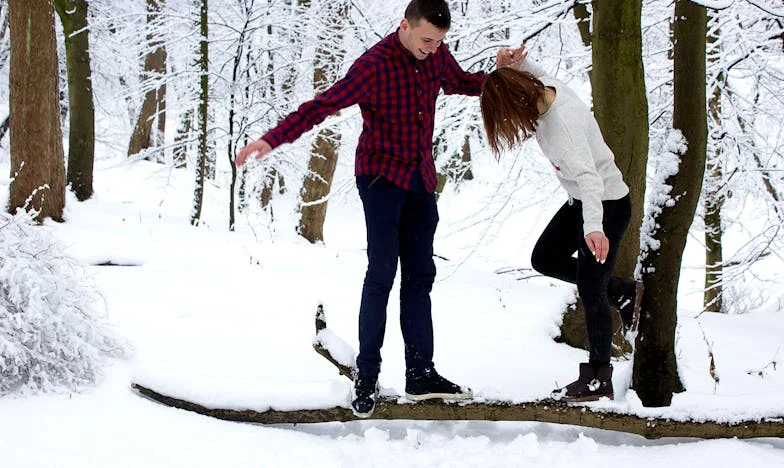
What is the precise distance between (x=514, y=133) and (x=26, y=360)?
2.42 meters

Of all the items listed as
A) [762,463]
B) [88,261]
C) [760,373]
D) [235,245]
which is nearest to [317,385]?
[762,463]

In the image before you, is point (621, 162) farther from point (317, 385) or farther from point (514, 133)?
point (317, 385)

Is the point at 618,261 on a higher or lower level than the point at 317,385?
higher

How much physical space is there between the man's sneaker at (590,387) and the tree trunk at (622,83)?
49.7 inches

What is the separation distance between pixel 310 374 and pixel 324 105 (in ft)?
5.44

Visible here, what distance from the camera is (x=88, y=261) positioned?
6.00 meters

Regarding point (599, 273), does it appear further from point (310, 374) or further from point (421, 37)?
point (310, 374)

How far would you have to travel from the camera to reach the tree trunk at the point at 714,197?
6.49 metres

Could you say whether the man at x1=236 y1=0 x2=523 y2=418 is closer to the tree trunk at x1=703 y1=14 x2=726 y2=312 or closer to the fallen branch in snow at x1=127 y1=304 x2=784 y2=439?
the fallen branch in snow at x1=127 y1=304 x2=784 y2=439

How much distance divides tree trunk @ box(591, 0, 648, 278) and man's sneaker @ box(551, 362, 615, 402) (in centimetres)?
126

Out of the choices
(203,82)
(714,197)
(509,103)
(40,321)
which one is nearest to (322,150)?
(203,82)

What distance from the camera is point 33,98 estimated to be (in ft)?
23.6

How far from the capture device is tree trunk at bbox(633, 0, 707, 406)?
2.93 meters

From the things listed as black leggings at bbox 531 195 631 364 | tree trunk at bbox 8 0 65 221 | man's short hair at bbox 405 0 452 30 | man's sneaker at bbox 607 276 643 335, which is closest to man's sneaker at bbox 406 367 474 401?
black leggings at bbox 531 195 631 364
